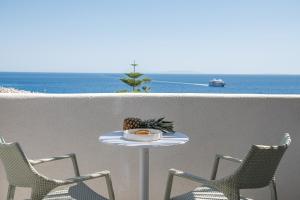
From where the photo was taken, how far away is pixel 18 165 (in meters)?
2.21

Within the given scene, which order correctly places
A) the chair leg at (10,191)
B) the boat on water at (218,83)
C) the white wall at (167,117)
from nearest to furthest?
the chair leg at (10,191) → the white wall at (167,117) → the boat on water at (218,83)

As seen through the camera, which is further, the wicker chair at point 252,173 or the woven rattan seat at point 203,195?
the woven rattan seat at point 203,195

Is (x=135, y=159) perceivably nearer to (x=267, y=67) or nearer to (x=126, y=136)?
(x=126, y=136)

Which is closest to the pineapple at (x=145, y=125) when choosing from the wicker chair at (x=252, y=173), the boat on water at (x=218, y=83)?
the wicker chair at (x=252, y=173)

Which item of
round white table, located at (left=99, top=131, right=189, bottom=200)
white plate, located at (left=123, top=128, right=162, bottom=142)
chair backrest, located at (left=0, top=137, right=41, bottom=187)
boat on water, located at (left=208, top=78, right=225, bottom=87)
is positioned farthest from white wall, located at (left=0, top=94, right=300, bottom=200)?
boat on water, located at (left=208, top=78, right=225, bottom=87)

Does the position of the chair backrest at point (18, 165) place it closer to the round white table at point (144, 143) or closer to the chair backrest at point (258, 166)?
the round white table at point (144, 143)

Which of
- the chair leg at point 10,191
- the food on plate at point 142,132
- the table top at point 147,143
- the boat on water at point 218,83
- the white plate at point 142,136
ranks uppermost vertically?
the food on plate at point 142,132

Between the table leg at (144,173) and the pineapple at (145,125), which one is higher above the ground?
the pineapple at (145,125)

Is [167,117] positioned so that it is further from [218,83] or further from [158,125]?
[218,83]

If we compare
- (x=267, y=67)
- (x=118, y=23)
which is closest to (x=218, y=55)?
(x=118, y=23)

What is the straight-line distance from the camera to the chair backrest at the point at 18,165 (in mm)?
2158

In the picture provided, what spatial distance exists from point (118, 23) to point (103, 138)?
48.9 meters

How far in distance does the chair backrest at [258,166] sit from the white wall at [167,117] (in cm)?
125

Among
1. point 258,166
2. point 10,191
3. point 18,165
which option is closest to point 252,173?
point 258,166
